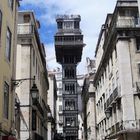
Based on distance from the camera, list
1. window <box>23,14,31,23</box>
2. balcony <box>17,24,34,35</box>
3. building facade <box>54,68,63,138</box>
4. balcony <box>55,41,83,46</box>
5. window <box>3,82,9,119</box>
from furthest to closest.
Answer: balcony <box>55,41,83,46</box> < building facade <box>54,68,63,138</box> < window <box>23,14,31,23</box> < balcony <box>17,24,34,35</box> < window <box>3,82,9,119</box>

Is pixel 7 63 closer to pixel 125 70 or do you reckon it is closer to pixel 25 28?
pixel 25 28

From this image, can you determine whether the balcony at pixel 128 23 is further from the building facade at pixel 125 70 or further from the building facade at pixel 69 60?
the building facade at pixel 69 60

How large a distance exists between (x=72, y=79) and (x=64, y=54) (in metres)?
15.5

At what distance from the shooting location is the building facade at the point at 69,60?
12325 cm

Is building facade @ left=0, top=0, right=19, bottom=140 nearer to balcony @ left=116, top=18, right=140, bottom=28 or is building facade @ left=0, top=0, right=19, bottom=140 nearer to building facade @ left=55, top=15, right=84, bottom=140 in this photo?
balcony @ left=116, top=18, right=140, bottom=28

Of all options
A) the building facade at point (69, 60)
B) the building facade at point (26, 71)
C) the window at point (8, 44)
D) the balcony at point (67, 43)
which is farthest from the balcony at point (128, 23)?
the balcony at point (67, 43)

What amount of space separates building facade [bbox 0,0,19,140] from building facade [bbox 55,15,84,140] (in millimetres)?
99135

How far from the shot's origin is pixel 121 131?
3247 cm

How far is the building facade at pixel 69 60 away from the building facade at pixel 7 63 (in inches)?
3903

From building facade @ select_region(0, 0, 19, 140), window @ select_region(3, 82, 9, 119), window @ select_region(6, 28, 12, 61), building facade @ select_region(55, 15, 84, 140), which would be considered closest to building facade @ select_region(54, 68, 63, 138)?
building facade @ select_region(55, 15, 84, 140)

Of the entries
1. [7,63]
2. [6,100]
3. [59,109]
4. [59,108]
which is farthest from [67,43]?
[6,100]

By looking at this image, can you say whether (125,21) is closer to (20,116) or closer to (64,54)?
(20,116)

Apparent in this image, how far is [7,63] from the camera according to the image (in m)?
19.9

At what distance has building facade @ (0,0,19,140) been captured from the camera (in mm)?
18281
